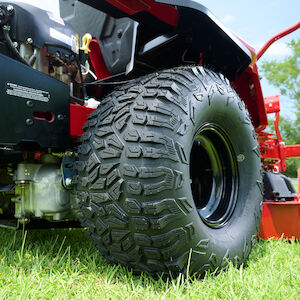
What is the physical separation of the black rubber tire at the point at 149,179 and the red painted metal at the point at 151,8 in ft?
0.90

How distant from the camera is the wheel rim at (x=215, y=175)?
1861 mm

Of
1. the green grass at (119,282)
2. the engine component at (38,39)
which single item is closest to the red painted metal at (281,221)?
the green grass at (119,282)

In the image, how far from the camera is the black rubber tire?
131cm

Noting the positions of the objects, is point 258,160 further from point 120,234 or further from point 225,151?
point 120,234

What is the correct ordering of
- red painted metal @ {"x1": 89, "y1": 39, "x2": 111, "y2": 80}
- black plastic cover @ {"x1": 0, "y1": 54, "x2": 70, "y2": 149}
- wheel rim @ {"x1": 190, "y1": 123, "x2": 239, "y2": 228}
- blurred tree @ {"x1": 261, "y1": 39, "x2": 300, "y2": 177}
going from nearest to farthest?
1. black plastic cover @ {"x1": 0, "y1": 54, "x2": 70, "y2": 149}
2. wheel rim @ {"x1": 190, "y1": 123, "x2": 239, "y2": 228}
3. red painted metal @ {"x1": 89, "y1": 39, "x2": 111, "y2": 80}
4. blurred tree @ {"x1": 261, "y1": 39, "x2": 300, "y2": 177}

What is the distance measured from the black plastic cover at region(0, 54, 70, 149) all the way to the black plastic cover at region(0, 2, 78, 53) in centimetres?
29

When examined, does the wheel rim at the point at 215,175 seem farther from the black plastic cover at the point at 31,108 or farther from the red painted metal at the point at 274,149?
the red painted metal at the point at 274,149

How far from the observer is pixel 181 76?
156cm

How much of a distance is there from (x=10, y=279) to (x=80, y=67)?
117 cm

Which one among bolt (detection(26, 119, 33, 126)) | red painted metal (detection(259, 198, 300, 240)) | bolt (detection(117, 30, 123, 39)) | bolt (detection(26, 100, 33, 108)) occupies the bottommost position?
red painted metal (detection(259, 198, 300, 240))

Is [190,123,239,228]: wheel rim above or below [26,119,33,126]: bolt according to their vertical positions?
below

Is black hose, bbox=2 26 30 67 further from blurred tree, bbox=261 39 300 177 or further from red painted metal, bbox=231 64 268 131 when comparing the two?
blurred tree, bbox=261 39 300 177

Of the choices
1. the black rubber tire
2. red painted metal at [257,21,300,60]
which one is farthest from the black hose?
red painted metal at [257,21,300,60]

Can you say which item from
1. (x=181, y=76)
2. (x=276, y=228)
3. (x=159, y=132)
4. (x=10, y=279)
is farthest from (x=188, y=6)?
(x=276, y=228)
